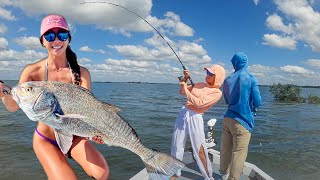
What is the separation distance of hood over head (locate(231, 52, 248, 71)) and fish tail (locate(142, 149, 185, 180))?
3210 mm

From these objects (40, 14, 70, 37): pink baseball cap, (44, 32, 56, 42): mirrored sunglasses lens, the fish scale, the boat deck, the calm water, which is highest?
(40, 14, 70, 37): pink baseball cap

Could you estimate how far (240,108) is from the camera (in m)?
6.22

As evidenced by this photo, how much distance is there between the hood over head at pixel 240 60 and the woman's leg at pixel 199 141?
131 cm

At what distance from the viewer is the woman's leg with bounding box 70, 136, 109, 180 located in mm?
4160

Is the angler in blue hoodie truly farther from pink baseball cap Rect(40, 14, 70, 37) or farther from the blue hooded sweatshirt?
pink baseball cap Rect(40, 14, 70, 37)

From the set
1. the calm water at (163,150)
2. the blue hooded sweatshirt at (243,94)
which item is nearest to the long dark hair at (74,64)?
the blue hooded sweatshirt at (243,94)

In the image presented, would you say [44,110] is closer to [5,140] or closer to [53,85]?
[53,85]

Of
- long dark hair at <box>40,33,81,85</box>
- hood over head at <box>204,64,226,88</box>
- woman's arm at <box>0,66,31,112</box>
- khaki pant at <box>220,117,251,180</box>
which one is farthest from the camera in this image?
hood over head at <box>204,64,226,88</box>

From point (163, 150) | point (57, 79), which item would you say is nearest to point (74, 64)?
point (57, 79)

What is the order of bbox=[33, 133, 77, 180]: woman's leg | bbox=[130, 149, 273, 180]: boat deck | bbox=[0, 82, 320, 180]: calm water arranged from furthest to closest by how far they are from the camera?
bbox=[0, 82, 320, 180]: calm water, bbox=[130, 149, 273, 180]: boat deck, bbox=[33, 133, 77, 180]: woman's leg

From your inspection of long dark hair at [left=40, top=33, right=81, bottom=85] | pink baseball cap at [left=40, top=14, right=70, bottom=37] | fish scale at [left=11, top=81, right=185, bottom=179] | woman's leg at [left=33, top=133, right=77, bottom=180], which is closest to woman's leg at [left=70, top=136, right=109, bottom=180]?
woman's leg at [left=33, top=133, right=77, bottom=180]

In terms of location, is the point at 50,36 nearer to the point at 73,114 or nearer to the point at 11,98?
the point at 11,98

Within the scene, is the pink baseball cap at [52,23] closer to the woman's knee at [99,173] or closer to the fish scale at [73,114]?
the fish scale at [73,114]

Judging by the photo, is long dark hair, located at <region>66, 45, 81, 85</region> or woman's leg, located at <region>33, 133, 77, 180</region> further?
long dark hair, located at <region>66, 45, 81, 85</region>
